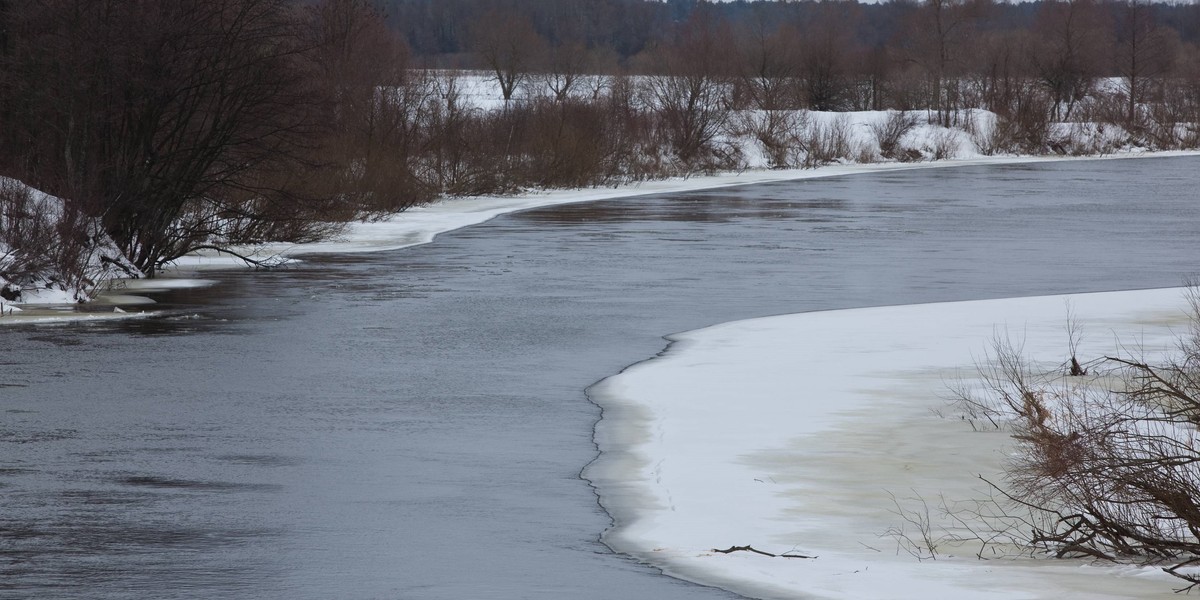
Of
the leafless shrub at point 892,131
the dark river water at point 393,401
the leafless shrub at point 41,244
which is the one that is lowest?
the dark river water at point 393,401

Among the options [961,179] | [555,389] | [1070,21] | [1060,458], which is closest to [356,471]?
[555,389]

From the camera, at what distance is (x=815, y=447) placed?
34.6 feet

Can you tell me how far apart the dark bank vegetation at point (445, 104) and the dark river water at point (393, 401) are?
2.39m

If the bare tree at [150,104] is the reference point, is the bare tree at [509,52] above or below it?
above

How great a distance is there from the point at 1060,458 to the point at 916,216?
31.0m

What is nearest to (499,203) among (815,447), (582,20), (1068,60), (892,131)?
(815,447)

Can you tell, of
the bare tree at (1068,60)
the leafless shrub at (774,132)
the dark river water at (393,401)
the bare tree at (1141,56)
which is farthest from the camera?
the bare tree at (1141,56)

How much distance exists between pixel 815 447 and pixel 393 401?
12.5ft

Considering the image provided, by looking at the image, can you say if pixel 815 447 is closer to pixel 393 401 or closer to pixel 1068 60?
pixel 393 401

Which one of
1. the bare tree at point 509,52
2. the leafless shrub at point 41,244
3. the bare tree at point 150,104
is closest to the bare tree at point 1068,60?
the bare tree at point 509,52

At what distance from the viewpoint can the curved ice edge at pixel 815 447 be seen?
7.36 metres

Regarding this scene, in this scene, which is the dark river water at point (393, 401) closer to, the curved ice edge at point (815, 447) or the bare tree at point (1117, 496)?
the curved ice edge at point (815, 447)

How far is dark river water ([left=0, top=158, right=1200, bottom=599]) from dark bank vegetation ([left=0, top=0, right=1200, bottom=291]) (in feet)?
7.83

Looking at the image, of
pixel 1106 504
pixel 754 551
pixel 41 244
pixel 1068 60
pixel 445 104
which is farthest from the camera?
pixel 1068 60
